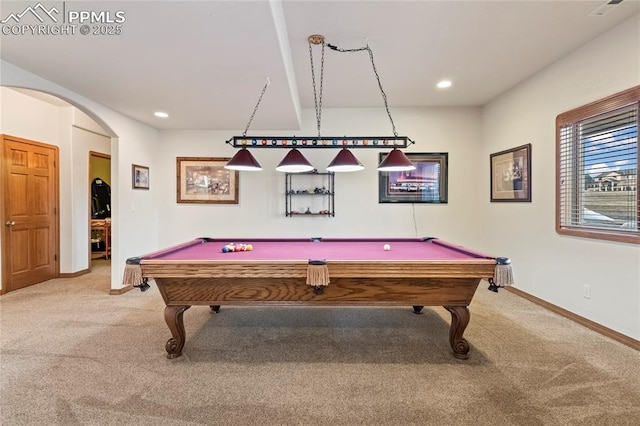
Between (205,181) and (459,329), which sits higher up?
(205,181)

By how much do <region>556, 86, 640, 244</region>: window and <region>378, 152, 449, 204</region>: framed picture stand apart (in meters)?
1.60

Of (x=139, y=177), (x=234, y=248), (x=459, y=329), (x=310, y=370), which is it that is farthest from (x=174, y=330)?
(x=139, y=177)

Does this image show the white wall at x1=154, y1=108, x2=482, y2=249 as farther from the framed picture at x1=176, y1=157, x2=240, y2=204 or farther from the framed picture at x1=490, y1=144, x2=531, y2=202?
the framed picture at x1=490, y1=144, x2=531, y2=202

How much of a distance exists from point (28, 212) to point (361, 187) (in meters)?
4.97

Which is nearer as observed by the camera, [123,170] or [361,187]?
[123,170]

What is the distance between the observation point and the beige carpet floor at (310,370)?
1676mm

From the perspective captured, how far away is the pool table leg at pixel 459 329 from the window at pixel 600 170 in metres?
1.66

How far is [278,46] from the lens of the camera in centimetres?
228

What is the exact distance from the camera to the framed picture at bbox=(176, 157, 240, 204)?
479cm

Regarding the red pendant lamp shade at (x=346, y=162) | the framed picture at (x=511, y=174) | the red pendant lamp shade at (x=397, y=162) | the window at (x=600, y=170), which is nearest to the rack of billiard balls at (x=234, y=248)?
the red pendant lamp shade at (x=346, y=162)

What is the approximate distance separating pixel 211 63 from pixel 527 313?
4105 millimetres

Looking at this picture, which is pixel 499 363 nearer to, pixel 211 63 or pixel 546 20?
pixel 546 20

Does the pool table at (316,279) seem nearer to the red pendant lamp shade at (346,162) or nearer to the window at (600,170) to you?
the red pendant lamp shade at (346,162)

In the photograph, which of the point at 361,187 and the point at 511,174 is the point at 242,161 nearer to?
the point at 361,187
